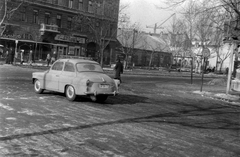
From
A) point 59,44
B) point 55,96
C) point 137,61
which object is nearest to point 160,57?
point 137,61

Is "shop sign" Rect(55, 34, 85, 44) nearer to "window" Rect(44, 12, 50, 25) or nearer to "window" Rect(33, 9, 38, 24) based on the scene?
"window" Rect(44, 12, 50, 25)

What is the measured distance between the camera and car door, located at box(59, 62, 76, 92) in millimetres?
10180

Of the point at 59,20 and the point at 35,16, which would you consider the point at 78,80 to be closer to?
the point at 35,16

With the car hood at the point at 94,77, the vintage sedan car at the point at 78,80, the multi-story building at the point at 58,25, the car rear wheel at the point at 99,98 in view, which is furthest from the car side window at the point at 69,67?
the multi-story building at the point at 58,25

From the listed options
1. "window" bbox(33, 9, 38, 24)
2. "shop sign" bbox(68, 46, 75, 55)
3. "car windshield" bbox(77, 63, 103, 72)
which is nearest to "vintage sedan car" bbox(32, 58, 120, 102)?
"car windshield" bbox(77, 63, 103, 72)

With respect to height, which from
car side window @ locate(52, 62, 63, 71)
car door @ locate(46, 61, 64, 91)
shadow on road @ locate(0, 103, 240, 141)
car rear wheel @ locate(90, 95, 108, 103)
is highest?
car side window @ locate(52, 62, 63, 71)

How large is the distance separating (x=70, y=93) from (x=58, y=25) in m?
38.1

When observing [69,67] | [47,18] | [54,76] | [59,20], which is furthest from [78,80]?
[59,20]

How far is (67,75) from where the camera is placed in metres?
10.4

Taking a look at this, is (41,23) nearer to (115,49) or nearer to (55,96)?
(115,49)

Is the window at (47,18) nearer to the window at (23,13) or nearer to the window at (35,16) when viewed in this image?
the window at (35,16)

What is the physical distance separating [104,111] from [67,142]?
347 centimetres

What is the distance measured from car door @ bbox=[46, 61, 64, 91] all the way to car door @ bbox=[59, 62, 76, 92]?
0.69 feet

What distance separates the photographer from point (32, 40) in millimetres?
41500
